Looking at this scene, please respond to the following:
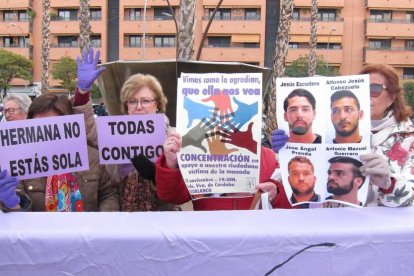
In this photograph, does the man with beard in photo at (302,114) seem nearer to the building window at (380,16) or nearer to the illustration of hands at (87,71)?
the illustration of hands at (87,71)

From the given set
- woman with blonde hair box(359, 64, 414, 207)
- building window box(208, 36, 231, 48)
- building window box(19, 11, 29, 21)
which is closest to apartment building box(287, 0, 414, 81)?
building window box(208, 36, 231, 48)

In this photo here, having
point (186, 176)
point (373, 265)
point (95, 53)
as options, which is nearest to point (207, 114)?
point (186, 176)

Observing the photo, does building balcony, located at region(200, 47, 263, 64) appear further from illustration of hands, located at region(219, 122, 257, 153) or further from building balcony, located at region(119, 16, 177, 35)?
illustration of hands, located at region(219, 122, 257, 153)

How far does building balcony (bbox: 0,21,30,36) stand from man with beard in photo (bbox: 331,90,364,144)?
55554 mm

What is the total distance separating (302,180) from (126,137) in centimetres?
101

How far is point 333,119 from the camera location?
2.03 meters

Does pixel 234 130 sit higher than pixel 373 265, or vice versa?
pixel 234 130

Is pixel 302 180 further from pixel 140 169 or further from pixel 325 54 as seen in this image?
pixel 325 54

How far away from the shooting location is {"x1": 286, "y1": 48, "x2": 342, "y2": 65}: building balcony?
2055 inches

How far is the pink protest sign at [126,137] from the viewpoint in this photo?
259 cm

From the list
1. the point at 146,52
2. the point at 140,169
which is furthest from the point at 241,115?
the point at 146,52

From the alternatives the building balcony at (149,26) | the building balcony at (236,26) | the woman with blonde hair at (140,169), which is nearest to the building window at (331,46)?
the building balcony at (236,26)

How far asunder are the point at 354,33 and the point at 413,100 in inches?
416

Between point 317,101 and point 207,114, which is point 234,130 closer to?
point 207,114
